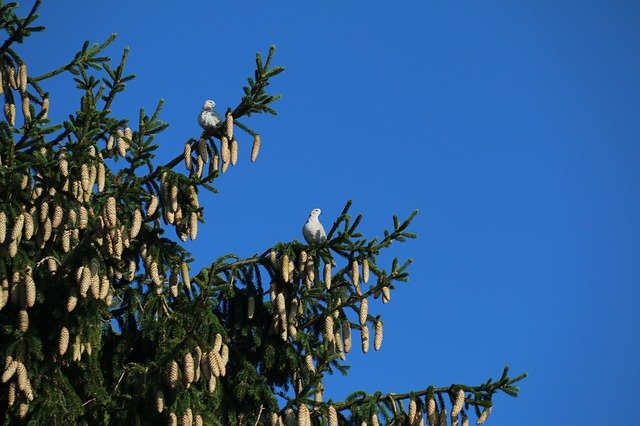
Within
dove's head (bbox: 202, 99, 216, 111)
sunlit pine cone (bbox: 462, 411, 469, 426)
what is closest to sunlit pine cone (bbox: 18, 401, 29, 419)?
sunlit pine cone (bbox: 462, 411, 469, 426)

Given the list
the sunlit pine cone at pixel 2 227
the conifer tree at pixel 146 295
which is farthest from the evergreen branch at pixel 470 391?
the sunlit pine cone at pixel 2 227

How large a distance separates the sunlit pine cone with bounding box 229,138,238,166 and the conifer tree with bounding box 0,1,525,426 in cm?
1

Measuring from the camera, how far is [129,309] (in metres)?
10.5

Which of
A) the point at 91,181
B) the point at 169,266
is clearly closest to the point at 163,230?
the point at 169,266

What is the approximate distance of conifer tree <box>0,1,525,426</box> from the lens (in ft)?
29.1

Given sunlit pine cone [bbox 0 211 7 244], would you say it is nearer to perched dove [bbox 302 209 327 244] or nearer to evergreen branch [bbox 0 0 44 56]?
evergreen branch [bbox 0 0 44 56]

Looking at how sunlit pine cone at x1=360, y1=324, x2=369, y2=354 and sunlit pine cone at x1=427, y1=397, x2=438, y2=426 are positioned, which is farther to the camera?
sunlit pine cone at x1=360, y1=324, x2=369, y2=354

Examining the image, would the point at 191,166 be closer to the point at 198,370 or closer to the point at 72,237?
the point at 72,237

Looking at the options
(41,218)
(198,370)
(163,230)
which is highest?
(163,230)

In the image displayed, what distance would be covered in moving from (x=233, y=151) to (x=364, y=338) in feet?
6.12

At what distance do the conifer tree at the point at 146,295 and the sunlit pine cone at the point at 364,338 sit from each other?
11 millimetres

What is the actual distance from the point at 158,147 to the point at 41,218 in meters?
1.26

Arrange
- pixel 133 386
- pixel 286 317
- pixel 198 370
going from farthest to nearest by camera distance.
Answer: pixel 286 317
pixel 133 386
pixel 198 370

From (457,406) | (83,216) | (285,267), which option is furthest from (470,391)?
(83,216)
